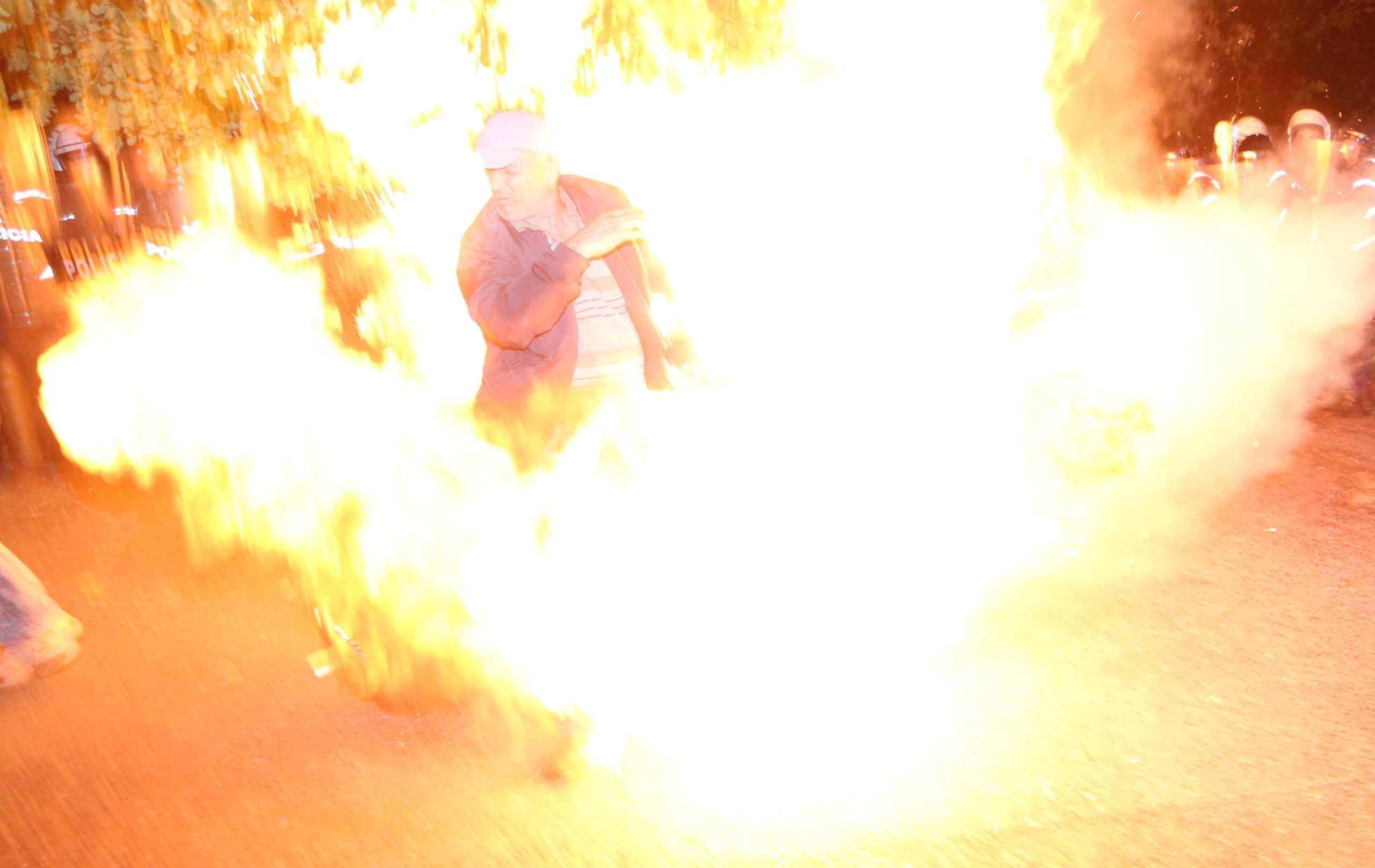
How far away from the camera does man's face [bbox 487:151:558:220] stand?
3592 millimetres

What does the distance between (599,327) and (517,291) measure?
0.37 meters

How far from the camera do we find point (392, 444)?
5.75 meters

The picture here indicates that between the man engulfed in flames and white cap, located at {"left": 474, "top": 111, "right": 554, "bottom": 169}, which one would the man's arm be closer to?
the man engulfed in flames

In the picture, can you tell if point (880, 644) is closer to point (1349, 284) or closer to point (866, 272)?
point (866, 272)

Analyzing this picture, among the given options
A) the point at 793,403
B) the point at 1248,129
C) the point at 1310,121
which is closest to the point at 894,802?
the point at 793,403

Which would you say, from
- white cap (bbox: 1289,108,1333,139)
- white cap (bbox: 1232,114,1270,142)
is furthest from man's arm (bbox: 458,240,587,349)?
white cap (bbox: 1232,114,1270,142)

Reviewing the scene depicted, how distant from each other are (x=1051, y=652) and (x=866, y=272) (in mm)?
3227

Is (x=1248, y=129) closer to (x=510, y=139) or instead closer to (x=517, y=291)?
(x=510, y=139)

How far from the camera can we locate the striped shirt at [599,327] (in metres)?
3.75

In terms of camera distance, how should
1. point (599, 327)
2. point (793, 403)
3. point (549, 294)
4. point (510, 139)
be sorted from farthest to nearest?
1. point (793, 403)
2. point (599, 327)
3. point (510, 139)
4. point (549, 294)

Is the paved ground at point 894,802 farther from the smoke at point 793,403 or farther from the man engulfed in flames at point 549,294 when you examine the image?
the man engulfed in flames at point 549,294

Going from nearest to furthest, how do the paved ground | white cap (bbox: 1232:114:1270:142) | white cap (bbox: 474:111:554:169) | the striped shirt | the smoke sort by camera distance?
the paved ground → white cap (bbox: 474:111:554:169) → the striped shirt → the smoke → white cap (bbox: 1232:114:1270:142)

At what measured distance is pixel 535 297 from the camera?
3.45 meters

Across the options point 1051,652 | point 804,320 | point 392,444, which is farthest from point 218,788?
point 804,320
